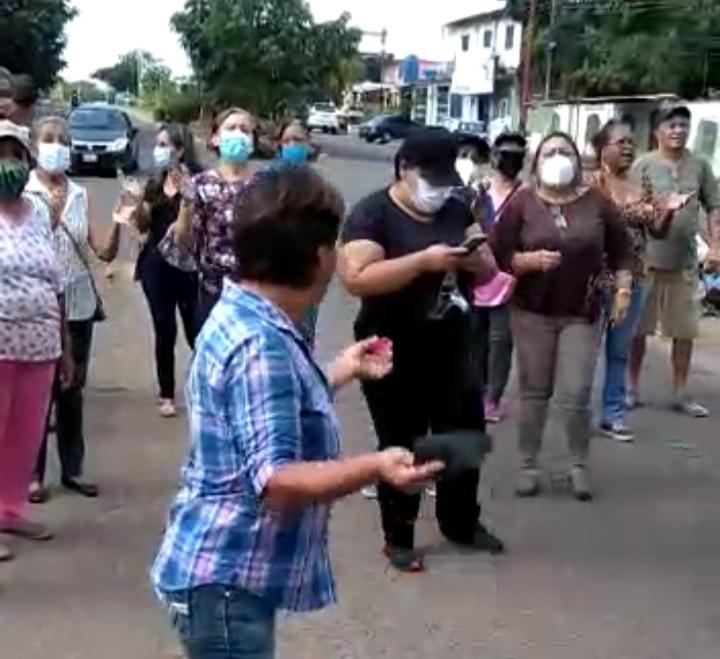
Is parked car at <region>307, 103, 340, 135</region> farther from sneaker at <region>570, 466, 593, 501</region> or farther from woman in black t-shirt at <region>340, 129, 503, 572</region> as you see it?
woman in black t-shirt at <region>340, 129, 503, 572</region>

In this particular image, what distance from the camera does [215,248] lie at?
6.81m

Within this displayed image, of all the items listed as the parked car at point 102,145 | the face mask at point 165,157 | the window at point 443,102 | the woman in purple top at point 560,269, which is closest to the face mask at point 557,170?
the woman in purple top at point 560,269

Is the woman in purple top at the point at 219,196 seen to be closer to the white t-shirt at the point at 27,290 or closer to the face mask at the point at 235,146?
the face mask at the point at 235,146

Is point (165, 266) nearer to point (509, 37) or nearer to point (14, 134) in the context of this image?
point (14, 134)

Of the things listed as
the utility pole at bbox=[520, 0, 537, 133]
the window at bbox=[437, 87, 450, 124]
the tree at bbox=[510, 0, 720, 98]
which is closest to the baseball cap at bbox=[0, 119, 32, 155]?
the tree at bbox=[510, 0, 720, 98]

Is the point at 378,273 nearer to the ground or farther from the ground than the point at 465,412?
farther from the ground

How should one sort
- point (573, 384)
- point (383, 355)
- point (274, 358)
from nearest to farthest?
1. point (274, 358)
2. point (383, 355)
3. point (573, 384)

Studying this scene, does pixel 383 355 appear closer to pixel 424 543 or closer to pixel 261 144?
pixel 424 543

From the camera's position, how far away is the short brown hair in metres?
2.77

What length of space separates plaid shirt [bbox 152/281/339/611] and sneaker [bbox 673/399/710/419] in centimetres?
609

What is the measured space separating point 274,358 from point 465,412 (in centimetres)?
301

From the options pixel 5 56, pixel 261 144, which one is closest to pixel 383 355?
pixel 261 144

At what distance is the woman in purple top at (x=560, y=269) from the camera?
642 cm

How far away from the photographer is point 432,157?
210 inches
